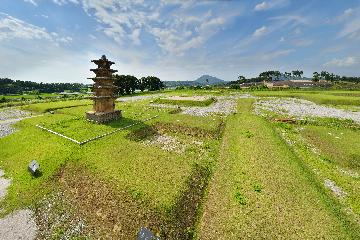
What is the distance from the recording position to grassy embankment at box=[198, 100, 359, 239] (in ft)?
35.3

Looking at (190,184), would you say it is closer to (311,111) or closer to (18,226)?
(18,226)

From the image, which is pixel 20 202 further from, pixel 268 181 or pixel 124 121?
pixel 124 121

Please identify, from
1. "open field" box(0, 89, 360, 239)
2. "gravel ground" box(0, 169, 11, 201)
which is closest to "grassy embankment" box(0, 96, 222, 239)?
"open field" box(0, 89, 360, 239)

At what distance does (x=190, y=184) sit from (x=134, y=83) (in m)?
77.8

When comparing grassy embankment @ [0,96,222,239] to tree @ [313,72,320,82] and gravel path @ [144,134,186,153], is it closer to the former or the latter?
gravel path @ [144,134,186,153]

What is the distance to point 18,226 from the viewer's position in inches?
477

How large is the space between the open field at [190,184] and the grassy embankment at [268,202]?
59 mm

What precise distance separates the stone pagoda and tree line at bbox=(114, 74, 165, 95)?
36.8 m

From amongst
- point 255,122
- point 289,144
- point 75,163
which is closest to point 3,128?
point 75,163

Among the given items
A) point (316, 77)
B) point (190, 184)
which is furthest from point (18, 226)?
point (316, 77)

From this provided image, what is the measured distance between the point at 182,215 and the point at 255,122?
2098 cm

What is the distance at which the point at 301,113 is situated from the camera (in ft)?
124

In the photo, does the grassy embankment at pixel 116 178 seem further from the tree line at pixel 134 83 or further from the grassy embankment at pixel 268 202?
the tree line at pixel 134 83

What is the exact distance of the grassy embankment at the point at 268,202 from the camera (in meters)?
10.8
